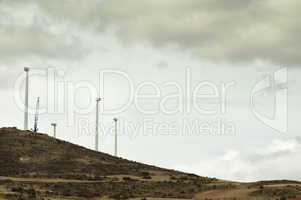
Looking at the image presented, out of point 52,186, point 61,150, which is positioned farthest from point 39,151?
point 52,186

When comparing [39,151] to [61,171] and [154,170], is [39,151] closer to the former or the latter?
[61,171]

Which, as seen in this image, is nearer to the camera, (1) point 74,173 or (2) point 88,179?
(2) point 88,179

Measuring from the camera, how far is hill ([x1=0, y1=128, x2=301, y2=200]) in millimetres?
63062

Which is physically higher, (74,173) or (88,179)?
(74,173)

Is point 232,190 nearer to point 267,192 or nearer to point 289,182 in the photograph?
point 267,192

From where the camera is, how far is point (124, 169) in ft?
322

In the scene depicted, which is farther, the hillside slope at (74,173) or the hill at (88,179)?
the hillside slope at (74,173)

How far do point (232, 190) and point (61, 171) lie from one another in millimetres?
34640

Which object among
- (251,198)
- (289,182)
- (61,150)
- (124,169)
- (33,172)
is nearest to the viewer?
(251,198)

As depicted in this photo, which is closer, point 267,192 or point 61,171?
point 267,192

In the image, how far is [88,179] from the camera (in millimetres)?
82938

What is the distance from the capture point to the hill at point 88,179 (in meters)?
63.1

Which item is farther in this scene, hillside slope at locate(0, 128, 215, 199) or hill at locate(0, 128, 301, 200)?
hillside slope at locate(0, 128, 215, 199)

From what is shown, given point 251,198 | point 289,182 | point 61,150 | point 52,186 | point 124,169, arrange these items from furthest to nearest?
point 61,150, point 124,169, point 289,182, point 52,186, point 251,198
